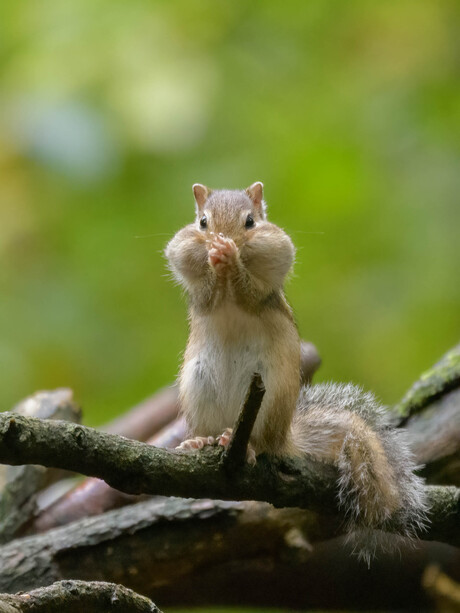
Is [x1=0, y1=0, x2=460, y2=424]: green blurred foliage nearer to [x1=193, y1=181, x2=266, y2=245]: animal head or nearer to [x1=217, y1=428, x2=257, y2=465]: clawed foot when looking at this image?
[x1=193, y1=181, x2=266, y2=245]: animal head

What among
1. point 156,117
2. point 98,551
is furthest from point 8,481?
point 156,117

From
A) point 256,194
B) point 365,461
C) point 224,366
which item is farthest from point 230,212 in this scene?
point 365,461

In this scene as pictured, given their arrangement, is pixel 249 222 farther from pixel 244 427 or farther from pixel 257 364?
pixel 244 427

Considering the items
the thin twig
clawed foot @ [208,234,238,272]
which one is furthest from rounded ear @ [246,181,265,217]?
the thin twig

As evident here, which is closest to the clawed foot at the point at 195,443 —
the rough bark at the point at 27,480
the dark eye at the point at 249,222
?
the dark eye at the point at 249,222

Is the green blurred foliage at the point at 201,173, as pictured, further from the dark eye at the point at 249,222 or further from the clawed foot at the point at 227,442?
the clawed foot at the point at 227,442

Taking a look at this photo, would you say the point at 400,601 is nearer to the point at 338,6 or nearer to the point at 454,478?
the point at 454,478

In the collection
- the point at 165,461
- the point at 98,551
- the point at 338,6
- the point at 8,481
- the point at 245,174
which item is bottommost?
the point at 165,461
